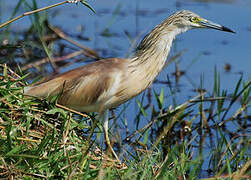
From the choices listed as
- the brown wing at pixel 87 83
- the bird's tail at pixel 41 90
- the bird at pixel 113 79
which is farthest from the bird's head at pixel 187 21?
the bird's tail at pixel 41 90

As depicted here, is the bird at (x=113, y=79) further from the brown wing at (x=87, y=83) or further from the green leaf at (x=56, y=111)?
the green leaf at (x=56, y=111)

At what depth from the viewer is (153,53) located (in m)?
3.64

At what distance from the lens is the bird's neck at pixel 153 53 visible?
360cm

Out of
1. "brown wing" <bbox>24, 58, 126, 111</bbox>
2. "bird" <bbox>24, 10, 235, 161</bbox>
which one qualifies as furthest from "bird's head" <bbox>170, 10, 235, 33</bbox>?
"brown wing" <bbox>24, 58, 126, 111</bbox>

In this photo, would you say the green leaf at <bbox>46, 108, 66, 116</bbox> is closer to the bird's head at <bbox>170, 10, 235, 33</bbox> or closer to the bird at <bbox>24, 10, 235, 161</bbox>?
the bird at <bbox>24, 10, 235, 161</bbox>

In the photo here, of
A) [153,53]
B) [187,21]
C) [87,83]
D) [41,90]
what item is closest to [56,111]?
[41,90]

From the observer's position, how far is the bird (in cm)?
349

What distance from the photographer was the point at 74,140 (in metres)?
3.09

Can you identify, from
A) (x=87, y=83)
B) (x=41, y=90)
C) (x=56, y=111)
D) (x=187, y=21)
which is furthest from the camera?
(x=187, y=21)

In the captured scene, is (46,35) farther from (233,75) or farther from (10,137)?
(10,137)

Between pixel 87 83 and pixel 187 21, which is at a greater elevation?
pixel 187 21

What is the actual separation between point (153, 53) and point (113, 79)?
325mm

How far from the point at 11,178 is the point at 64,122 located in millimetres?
583

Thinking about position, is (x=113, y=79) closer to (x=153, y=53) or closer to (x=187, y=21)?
(x=153, y=53)
